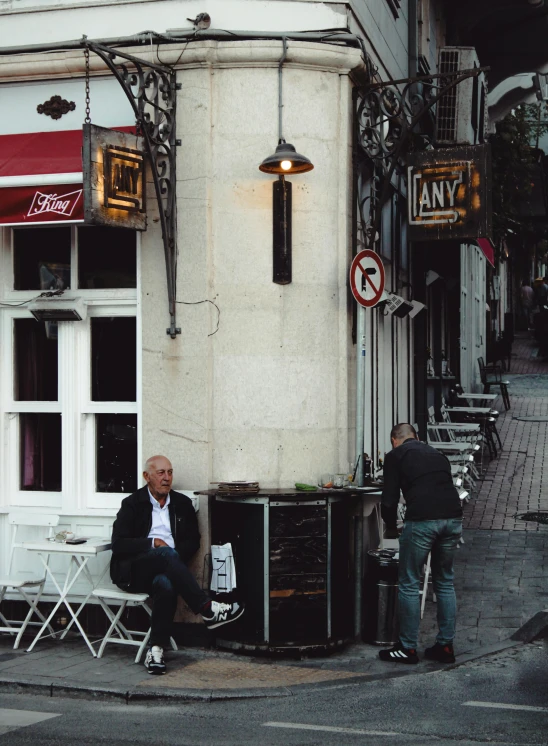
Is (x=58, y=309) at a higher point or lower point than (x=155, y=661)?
higher

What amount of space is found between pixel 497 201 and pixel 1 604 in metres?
13.9

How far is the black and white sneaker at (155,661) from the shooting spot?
7602 millimetres

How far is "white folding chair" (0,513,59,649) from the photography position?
27.5ft

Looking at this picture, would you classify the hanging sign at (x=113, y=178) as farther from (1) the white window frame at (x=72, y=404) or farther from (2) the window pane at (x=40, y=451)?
(2) the window pane at (x=40, y=451)

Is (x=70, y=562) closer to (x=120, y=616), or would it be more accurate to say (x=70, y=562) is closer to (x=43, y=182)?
(x=120, y=616)

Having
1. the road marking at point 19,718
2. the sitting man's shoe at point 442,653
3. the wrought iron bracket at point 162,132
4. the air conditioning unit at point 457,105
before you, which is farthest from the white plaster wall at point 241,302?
the air conditioning unit at point 457,105

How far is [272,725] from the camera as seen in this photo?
6.45 metres

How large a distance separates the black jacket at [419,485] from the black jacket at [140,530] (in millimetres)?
1473

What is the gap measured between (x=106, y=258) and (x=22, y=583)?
271cm

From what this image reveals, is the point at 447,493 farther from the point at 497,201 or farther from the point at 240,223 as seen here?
the point at 497,201

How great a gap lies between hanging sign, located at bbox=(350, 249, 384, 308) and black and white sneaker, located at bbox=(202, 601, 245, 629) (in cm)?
256

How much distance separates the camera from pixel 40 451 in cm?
929

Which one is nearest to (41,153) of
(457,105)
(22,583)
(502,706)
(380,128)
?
(380,128)

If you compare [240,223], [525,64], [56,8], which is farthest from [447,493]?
[525,64]
